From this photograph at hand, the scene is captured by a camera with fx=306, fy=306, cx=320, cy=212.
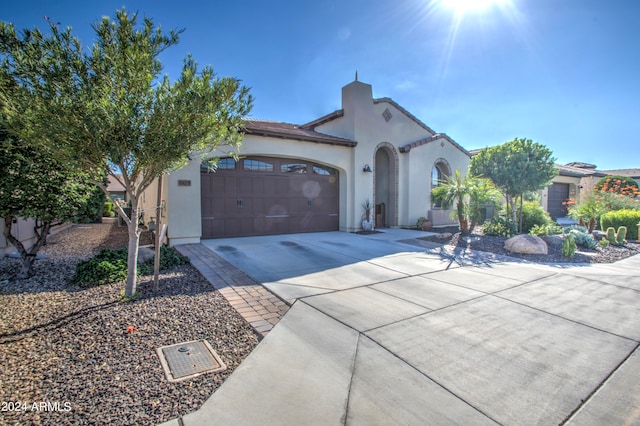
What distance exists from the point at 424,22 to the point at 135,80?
7.31 metres

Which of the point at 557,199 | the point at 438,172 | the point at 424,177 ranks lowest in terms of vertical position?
the point at 557,199

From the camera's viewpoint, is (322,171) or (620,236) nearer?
(620,236)

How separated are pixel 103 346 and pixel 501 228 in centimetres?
1207

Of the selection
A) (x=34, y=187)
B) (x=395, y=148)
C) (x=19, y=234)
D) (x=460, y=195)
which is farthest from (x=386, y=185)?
(x=19, y=234)

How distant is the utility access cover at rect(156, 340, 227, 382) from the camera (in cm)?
272

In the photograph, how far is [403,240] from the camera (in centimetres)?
1066

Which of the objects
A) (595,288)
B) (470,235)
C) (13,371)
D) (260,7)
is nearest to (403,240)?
(470,235)

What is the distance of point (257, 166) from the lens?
36.0 ft

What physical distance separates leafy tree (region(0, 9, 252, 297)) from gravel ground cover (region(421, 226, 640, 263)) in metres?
8.39

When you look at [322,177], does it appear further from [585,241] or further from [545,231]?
[585,241]

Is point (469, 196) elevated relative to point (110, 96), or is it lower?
lower

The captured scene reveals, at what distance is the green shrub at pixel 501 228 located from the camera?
→ 435 inches

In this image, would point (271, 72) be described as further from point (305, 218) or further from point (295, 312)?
point (295, 312)

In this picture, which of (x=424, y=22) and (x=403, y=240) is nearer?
→ (x=424, y=22)
